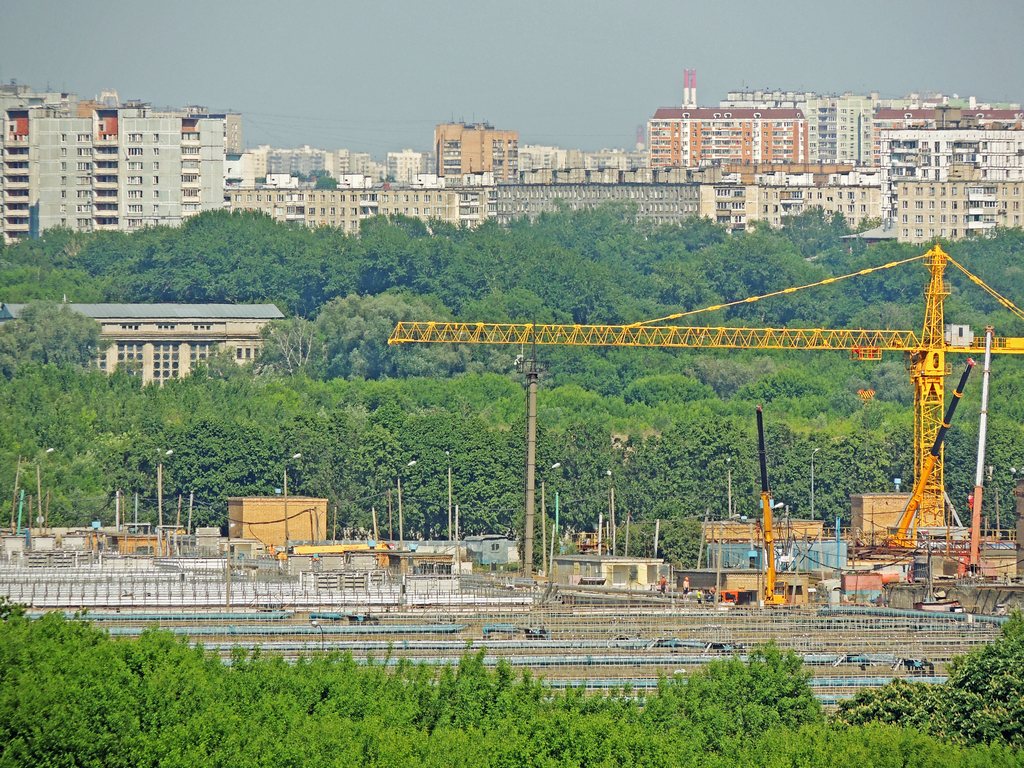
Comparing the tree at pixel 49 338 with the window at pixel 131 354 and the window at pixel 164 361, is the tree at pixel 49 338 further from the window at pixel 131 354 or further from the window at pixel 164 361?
the window at pixel 164 361

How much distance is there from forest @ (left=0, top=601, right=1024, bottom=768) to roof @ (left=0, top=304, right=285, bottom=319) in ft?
302

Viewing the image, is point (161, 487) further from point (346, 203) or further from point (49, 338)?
point (346, 203)

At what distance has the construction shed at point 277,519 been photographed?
7862 centimetres

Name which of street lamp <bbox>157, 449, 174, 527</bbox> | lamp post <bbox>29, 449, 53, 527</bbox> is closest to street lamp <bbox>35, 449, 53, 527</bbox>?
lamp post <bbox>29, 449, 53, 527</bbox>

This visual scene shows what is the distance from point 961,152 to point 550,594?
123941 mm

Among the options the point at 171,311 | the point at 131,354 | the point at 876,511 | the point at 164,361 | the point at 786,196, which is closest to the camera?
the point at 876,511

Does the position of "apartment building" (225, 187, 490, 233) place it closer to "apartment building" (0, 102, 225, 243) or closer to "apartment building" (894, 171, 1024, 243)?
"apartment building" (0, 102, 225, 243)

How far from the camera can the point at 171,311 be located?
136500 millimetres

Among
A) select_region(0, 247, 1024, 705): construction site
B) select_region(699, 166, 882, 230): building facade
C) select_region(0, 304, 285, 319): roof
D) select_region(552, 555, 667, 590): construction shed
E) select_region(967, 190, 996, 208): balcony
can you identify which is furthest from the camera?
select_region(699, 166, 882, 230): building facade

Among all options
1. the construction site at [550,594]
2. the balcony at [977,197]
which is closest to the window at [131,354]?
the construction site at [550,594]

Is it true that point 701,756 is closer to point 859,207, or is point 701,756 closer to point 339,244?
point 339,244

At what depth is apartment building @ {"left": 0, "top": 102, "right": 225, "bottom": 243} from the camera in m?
162

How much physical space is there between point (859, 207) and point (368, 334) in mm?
60127

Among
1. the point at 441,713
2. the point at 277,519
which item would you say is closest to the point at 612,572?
the point at 277,519
